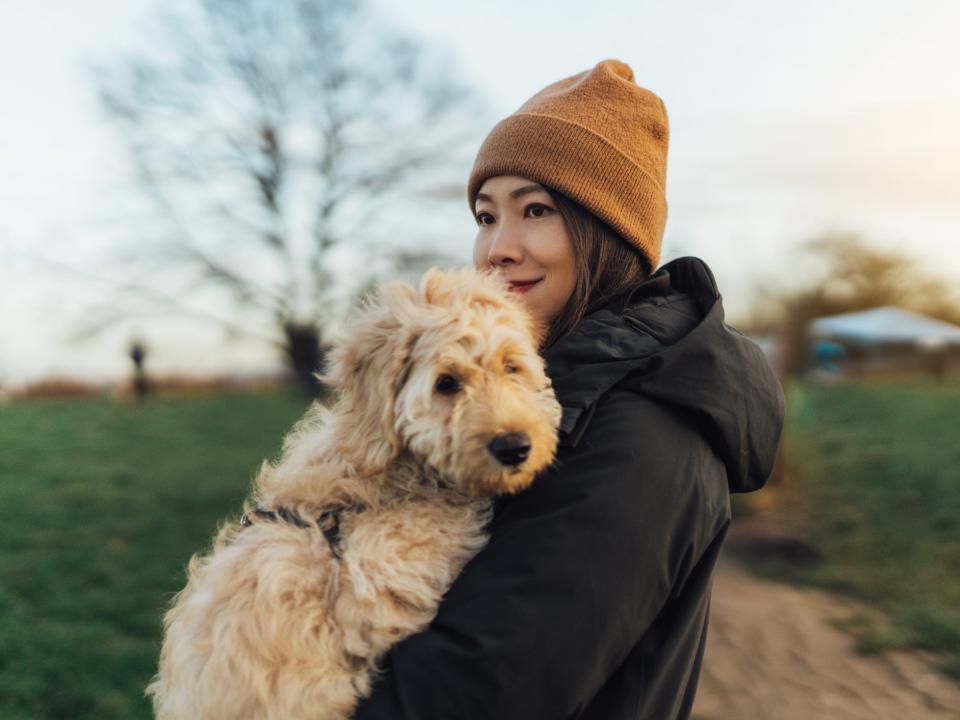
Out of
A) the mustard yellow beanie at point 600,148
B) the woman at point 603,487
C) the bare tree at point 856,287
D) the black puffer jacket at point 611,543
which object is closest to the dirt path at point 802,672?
the woman at point 603,487

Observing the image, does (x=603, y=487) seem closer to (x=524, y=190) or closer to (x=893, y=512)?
(x=524, y=190)

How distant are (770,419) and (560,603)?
0.97m

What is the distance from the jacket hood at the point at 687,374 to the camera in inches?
89.1

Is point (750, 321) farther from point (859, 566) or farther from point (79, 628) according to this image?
point (79, 628)

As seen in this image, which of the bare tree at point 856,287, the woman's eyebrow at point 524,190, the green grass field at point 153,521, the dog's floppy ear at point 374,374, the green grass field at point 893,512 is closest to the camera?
the dog's floppy ear at point 374,374

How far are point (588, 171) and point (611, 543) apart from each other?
1.47 metres

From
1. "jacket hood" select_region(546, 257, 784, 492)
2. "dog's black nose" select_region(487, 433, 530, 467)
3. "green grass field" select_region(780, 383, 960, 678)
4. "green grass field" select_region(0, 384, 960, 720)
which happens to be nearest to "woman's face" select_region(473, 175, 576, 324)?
"jacket hood" select_region(546, 257, 784, 492)

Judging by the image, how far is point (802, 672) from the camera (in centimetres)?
746

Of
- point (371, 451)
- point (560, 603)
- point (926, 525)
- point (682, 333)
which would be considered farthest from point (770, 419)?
point (926, 525)

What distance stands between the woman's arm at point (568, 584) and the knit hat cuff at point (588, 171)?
962 millimetres

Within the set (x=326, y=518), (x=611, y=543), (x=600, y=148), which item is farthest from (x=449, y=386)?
(x=600, y=148)

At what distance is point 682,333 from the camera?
248cm

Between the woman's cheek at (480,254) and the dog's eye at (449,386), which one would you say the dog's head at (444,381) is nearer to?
Answer: the dog's eye at (449,386)

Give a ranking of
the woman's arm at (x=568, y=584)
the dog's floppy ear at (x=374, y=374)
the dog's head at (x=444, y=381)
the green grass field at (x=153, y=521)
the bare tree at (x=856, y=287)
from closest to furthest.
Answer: the woman's arm at (x=568, y=584)
the dog's head at (x=444, y=381)
the dog's floppy ear at (x=374, y=374)
the green grass field at (x=153, y=521)
the bare tree at (x=856, y=287)
